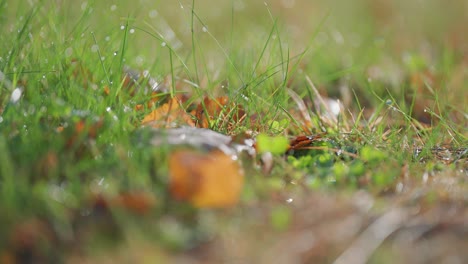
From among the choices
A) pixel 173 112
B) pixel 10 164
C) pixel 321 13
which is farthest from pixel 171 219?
pixel 321 13

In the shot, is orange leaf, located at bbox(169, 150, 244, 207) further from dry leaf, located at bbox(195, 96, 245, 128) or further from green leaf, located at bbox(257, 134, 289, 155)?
dry leaf, located at bbox(195, 96, 245, 128)

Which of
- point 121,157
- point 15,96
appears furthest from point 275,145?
point 15,96

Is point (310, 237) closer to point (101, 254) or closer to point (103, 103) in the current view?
point (101, 254)

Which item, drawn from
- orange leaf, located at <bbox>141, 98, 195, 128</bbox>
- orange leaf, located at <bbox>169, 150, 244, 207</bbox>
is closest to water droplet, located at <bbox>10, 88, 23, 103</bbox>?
orange leaf, located at <bbox>141, 98, 195, 128</bbox>

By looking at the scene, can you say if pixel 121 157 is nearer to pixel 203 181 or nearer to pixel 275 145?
pixel 203 181

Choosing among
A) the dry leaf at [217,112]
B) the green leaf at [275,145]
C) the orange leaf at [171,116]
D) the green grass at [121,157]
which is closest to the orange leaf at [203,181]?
the green grass at [121,157]
